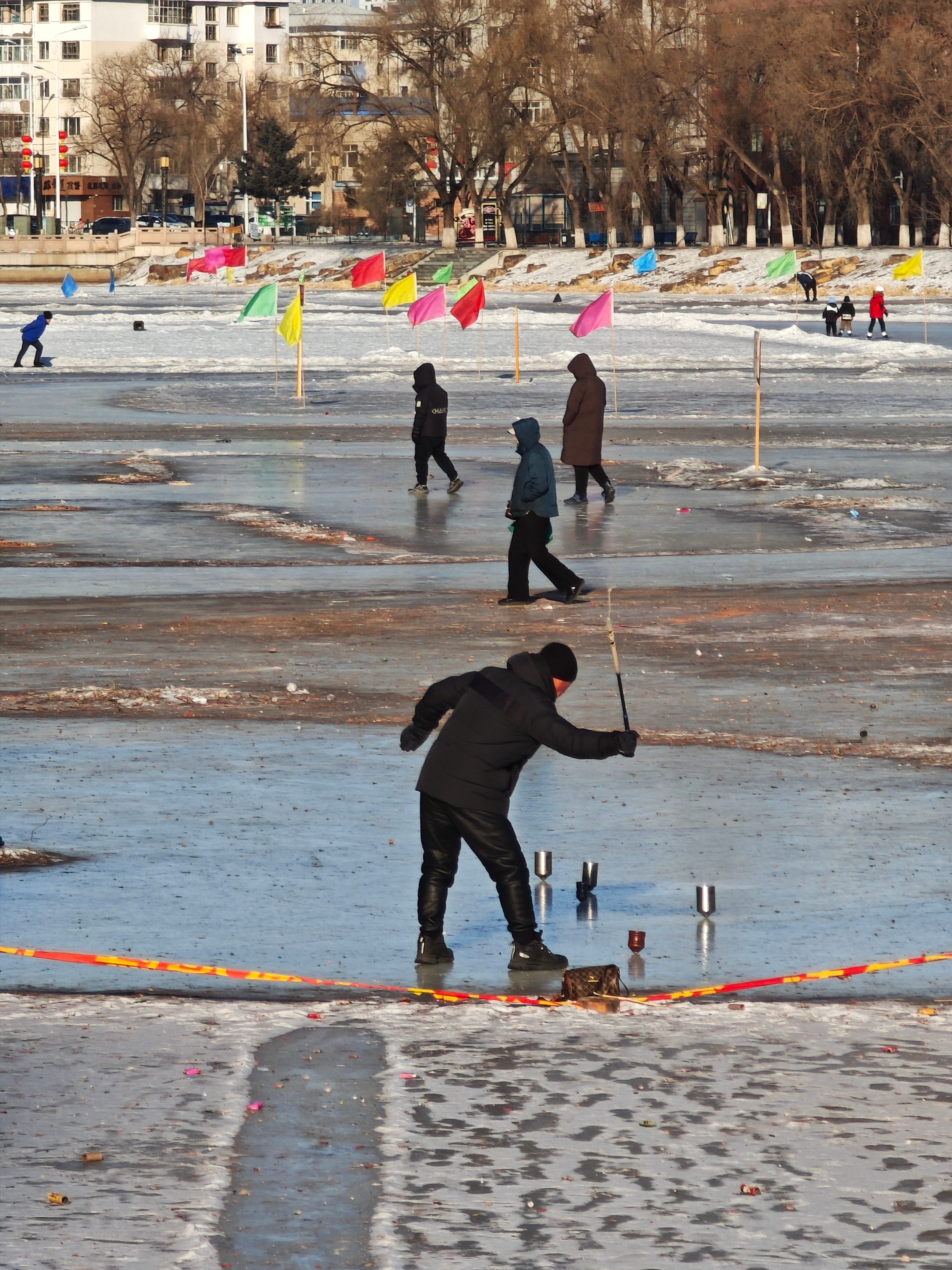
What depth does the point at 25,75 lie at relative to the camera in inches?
5733

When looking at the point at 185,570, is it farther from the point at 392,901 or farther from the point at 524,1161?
the point at 524,1161

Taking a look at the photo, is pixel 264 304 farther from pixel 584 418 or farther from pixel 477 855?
pixel 477 855

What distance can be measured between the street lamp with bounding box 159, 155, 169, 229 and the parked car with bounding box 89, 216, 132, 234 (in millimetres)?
2574

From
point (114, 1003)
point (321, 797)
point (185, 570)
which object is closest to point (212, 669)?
point (321, 797)

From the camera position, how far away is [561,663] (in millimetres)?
6465

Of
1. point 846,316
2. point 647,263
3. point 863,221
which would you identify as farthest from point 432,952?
point 863,221

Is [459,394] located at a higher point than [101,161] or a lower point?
lower

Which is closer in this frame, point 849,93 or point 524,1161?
point 524,1161

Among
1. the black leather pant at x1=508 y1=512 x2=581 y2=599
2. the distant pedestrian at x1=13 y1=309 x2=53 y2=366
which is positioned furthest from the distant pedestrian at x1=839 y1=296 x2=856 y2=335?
the black leather pant at x1=508 y1=512 x2=581 y2=599

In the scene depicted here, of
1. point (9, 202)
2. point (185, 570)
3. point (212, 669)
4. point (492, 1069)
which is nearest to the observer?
point (492, 1069)

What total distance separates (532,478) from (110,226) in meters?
119

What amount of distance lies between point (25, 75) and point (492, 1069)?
150 m

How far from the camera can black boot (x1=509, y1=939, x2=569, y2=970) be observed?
6762 millimetres

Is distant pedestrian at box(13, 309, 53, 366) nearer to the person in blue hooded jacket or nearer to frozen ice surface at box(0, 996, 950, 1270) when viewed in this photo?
the person in blue hooded jacket
